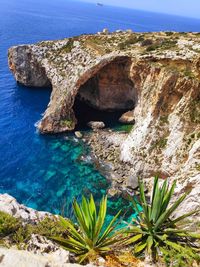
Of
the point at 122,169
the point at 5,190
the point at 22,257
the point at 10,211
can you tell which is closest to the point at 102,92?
the point at 122,169

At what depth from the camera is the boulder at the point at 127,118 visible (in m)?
36.1

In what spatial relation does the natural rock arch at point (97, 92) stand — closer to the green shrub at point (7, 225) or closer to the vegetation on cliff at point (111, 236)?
the vegetation on cliff at point (111, 236)

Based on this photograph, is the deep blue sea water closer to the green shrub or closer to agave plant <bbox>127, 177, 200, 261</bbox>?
agave plant <bbox>127, 177, 200, 261</bbox>

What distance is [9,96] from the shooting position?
44344 mm

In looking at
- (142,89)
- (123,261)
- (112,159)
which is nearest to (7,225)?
(123,261)

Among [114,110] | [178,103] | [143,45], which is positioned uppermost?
[143,45]

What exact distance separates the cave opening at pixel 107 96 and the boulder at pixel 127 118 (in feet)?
2.72

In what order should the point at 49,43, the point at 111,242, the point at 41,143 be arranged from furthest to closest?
1. the point at 49,43
2. the point at 41,143
3. the point at 111,242

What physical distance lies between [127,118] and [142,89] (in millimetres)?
6095

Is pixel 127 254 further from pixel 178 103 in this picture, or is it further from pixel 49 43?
pixel 49 43

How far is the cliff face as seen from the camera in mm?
25031

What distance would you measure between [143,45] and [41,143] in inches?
696

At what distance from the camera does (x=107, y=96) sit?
39.3 meters

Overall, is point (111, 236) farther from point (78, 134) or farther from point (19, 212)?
point (78, 134)
